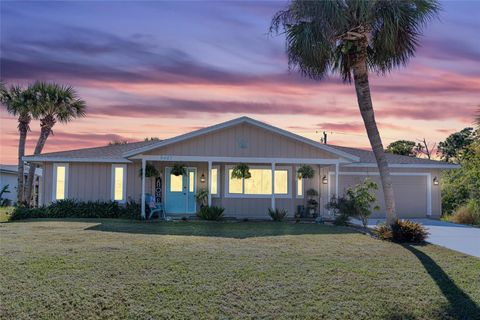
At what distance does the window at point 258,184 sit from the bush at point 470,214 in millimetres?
7325

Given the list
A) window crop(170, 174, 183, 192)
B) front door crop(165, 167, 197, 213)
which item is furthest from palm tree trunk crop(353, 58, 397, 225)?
window crop(170, 174, 183, 192)

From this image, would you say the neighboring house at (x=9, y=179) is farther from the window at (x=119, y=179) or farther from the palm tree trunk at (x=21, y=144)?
the window at (x=119, y=179)

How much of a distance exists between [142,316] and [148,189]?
13.8 meters

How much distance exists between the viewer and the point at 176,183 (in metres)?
19.8

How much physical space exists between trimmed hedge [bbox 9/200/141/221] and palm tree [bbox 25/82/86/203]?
5.31 metres

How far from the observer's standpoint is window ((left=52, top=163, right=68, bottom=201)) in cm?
1990

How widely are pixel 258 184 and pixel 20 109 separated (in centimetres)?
1325

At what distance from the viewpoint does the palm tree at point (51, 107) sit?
23.7 m

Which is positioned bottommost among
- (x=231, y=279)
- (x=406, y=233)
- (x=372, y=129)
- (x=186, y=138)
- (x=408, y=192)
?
(x=231, y=279)

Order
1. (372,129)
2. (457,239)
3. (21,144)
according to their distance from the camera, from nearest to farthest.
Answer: (372,129), (457,239), (21,144)

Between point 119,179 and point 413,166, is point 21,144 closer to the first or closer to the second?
point 119,179

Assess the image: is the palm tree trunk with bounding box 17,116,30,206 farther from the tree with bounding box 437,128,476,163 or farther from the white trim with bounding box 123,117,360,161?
the tree with bounding box 437,128,476,163

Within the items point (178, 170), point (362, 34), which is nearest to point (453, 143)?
point (178, 170)

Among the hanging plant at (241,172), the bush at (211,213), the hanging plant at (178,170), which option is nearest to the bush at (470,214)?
the hanging plant at (241,172)
